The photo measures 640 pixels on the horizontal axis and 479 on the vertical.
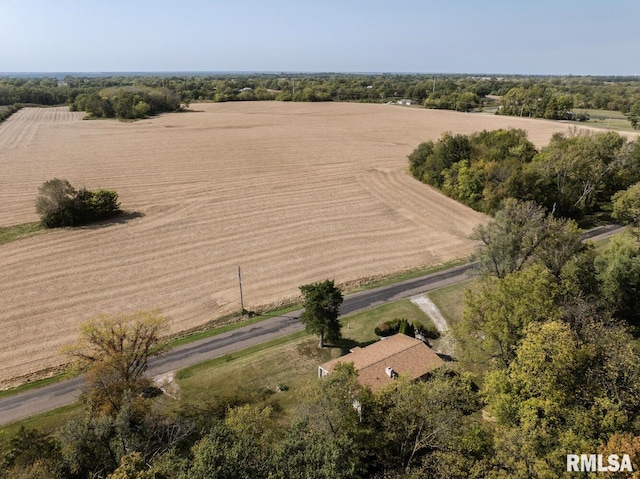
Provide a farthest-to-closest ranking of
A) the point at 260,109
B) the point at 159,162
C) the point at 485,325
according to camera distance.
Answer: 1. the point at 260,109
2. the point at 159,162
3. the point at 485,325

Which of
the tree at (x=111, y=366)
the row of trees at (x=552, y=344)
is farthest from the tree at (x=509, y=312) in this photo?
the tree at (x=111, y=366)

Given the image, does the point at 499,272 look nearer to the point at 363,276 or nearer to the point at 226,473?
the point at 363,276

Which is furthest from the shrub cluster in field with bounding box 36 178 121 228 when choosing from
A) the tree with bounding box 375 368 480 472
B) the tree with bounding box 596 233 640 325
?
the tree with bounding box 596 233 640 325

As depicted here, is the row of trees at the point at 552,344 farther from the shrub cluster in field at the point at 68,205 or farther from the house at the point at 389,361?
the shrub cluster in field at the point at 68,205

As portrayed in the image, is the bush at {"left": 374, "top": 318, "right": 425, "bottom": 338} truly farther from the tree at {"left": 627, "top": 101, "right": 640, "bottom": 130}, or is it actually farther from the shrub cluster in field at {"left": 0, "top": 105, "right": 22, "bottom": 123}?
the shrub cluster in field at {"left": 0, "top": 105, "right": 22, "bottom": 123}

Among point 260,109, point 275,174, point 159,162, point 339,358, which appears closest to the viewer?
point 339,358

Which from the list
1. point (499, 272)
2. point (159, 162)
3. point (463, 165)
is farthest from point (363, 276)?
point (159, 162)

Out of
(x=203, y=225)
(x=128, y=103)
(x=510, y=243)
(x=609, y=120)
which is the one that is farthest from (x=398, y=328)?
(x=128, y=103)

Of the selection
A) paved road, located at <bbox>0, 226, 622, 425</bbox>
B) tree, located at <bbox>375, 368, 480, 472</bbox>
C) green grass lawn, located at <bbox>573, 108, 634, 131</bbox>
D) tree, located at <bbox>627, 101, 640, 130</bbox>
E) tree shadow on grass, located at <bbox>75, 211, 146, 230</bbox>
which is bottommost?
paved road, located at <bbox>0, 226, 622, 425</bbox>
